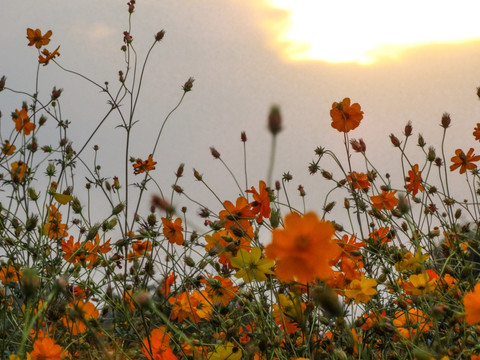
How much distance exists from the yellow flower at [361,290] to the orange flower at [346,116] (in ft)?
2.38

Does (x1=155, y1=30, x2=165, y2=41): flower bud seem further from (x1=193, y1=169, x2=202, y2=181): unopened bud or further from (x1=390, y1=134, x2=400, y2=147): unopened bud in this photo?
(x1=390, y1=134, x2=400, y2=147): unopened bud

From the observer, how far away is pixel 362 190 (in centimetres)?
206

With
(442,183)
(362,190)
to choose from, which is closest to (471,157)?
(442,183)

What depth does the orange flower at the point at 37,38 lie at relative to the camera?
284 cm

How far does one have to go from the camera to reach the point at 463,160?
7.66ft

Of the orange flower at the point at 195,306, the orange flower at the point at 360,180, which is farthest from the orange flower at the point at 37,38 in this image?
the orange flower at the point at 360,180

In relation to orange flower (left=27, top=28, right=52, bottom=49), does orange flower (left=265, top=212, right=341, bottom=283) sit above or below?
below

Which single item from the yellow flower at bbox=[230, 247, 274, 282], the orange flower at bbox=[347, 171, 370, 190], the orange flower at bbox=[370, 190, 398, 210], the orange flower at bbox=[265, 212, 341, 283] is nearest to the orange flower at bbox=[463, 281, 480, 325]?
the orange flower at bbox=[265, 212, 341, 283]

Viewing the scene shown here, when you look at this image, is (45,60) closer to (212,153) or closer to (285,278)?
(212,153)

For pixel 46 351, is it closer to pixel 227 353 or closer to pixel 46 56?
pixel 227 353

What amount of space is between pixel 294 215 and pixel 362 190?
1.35 meters

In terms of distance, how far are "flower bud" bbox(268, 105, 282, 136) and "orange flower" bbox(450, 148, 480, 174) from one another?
1739 millimetres

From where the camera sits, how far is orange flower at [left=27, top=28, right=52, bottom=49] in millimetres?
2844

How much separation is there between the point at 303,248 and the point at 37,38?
2501 millimetres
